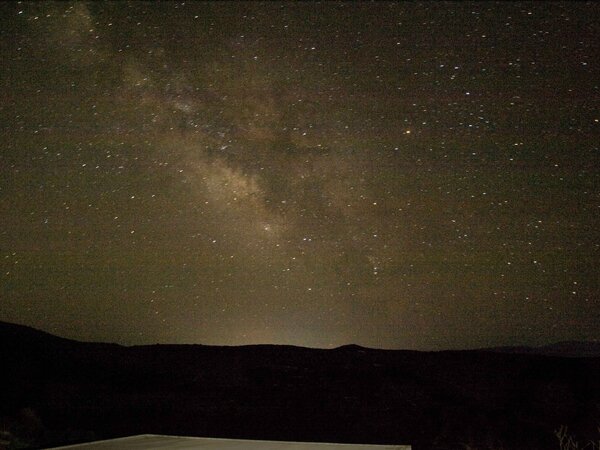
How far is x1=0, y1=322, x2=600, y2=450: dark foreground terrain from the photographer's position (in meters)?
17.3

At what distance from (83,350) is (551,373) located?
70.0 feet

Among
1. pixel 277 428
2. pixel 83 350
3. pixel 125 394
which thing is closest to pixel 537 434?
pixel 277 428

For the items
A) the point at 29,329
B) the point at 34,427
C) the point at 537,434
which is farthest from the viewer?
the point at 29,329

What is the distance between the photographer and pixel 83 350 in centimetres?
3158

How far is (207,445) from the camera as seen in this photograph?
6637 mm

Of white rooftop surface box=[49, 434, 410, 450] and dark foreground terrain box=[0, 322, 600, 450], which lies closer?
white rooftop surface box=[49, 434, 410, 450]

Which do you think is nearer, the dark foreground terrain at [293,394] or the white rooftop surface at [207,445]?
the white rooftop surface at [207,445]

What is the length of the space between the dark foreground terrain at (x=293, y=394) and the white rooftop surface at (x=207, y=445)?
4.19 meters

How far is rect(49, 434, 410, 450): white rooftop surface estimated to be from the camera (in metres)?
6.18

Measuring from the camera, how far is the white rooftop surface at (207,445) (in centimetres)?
618

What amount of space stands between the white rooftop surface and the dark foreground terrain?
4.19 meters

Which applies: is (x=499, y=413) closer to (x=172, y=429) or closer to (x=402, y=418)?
(x=402, y=418)

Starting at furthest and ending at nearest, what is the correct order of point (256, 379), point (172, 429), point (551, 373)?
point (256, 379), point (551, 373), point (172, 429)

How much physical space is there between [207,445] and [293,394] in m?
17.8
